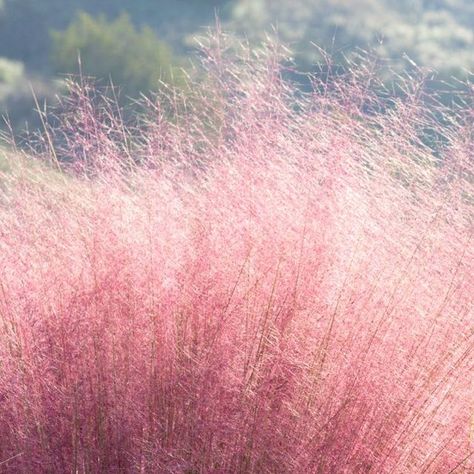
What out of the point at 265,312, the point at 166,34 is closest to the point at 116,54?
the point at 166,34

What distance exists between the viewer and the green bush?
1544 centimetres

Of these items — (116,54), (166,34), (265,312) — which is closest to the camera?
(265,312)

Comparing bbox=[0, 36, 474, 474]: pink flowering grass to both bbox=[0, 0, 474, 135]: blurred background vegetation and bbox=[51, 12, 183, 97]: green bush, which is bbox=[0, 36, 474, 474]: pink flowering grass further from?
bbox=[51, 12, 183, 97]: green bush

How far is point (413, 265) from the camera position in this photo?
2.76m

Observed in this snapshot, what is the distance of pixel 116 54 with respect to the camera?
15922mm

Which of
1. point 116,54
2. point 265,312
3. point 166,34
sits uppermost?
point 166,34

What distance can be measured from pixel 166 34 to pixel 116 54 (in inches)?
170

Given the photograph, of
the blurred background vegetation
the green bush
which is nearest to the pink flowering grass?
the blurred background vegetation

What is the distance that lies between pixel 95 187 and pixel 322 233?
34.5 inches

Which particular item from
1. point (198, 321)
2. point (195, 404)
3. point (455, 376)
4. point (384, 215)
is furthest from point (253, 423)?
point (384, 215)

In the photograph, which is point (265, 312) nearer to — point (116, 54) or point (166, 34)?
point (116, 54)

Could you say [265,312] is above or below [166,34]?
below

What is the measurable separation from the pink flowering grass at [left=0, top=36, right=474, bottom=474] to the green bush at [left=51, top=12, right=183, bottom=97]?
12.1 m

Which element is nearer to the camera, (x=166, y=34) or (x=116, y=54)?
(x=116, y=54)
